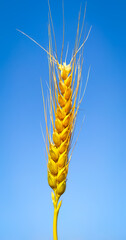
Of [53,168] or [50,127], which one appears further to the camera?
[50,127]

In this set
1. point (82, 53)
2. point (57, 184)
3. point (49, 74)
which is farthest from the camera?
point (82, 53)

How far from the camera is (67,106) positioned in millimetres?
1925

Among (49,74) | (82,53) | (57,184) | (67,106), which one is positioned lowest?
(57,184)

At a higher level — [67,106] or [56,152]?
[67,106]

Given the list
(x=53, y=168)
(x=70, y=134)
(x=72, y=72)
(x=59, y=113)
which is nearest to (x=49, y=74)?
(x=72, y=72)

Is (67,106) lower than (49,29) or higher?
lower

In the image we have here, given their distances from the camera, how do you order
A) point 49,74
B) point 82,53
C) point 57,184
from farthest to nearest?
point 82,53
point 49,74
point 57,184

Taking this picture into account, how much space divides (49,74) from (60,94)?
18 cm

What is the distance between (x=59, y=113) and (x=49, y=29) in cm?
66

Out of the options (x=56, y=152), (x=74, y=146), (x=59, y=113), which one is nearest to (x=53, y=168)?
(x=56, y=152)

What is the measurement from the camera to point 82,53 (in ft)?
7.08

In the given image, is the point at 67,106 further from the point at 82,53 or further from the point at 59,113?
the point at 82,53

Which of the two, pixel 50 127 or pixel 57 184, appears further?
pixel 50 127

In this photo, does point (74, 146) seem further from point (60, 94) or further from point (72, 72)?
point (72, 72)
